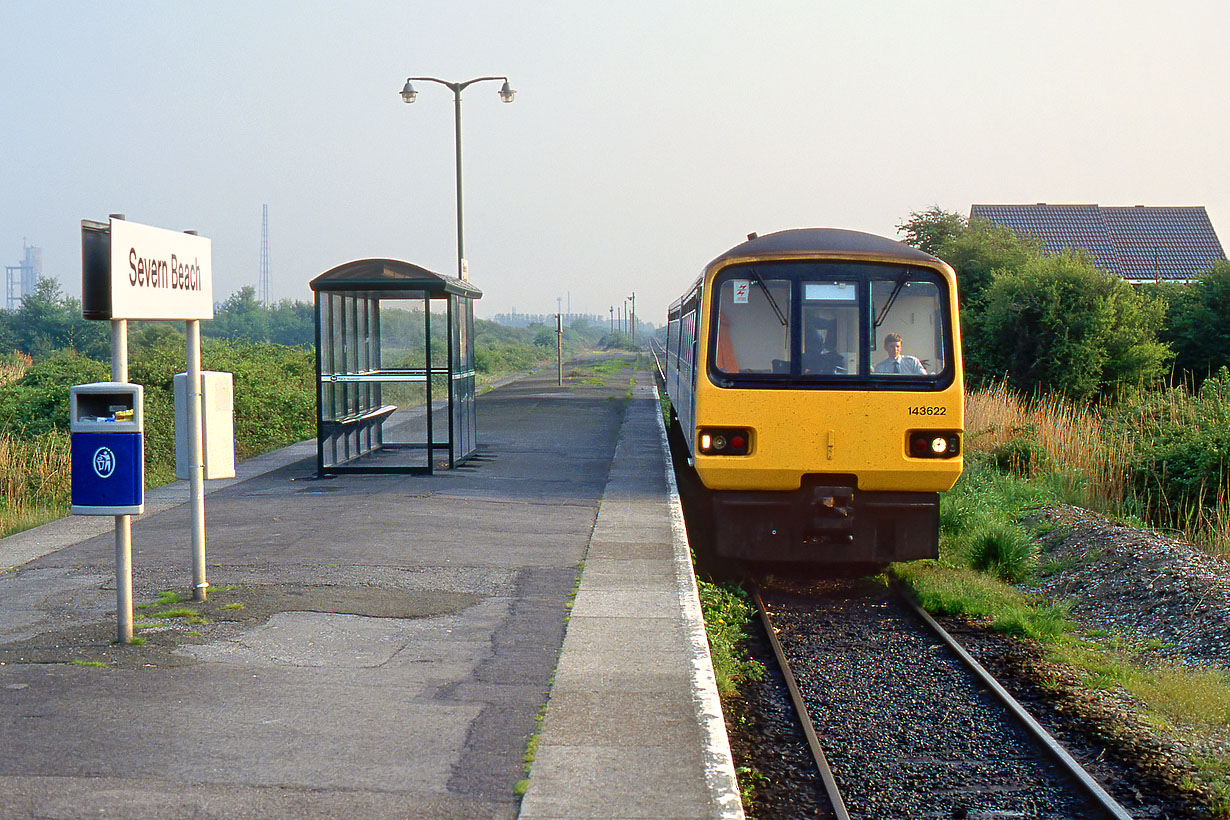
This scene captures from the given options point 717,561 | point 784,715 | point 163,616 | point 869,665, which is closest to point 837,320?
point 717,561

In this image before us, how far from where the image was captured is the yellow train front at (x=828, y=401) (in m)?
9.86

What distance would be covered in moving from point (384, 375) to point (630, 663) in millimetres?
10297

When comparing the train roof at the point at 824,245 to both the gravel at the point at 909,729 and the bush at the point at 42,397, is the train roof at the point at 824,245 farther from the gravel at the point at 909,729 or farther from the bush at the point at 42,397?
the bush at the point at 42,397

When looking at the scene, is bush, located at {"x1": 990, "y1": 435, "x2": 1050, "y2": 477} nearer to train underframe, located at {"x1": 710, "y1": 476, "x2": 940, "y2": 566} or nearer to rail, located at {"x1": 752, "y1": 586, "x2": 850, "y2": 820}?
train underframe, located at {"x1": 710, "y1": 476, "x2": 940, "y2": 566}

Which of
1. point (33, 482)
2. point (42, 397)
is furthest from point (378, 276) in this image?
point (42, 397)

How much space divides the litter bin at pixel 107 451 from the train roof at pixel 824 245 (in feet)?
18.0

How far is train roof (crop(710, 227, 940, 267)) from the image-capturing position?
10.1 m

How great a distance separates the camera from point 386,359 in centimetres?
1653

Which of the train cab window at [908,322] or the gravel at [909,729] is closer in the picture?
the gravel at [909,729]

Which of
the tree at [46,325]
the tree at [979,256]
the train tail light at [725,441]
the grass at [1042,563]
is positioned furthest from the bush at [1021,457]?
the tree at [46,325]

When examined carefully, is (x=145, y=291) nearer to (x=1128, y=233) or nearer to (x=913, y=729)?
(x=913, y=729)

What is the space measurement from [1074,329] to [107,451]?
21.5 m

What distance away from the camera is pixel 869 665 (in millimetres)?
7727

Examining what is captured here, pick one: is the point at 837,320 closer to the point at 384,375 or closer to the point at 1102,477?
the point at 1102,477
